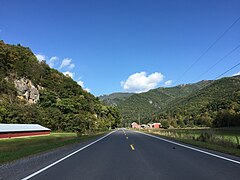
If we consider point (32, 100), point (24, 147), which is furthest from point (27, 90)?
point (24, 147)

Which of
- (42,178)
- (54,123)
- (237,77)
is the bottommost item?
(42,178)

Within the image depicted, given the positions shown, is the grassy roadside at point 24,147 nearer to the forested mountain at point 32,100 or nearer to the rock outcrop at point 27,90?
the forested mountain at point 32,100

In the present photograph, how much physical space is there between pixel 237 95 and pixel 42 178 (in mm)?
98472

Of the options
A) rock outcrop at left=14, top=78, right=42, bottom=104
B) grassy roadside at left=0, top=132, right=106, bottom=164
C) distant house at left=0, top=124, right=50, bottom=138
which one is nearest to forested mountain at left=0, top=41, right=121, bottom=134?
rock outcrop at left=14, top=78, right=42, bottom=104

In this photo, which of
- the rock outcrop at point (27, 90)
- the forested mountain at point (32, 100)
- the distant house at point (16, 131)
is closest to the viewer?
the distant house at point (16, 131)

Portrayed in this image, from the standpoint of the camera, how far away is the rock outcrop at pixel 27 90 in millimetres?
81037

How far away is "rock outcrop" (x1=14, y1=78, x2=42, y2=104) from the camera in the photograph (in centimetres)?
8104

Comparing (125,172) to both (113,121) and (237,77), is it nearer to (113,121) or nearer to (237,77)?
(237,77)

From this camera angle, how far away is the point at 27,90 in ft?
278

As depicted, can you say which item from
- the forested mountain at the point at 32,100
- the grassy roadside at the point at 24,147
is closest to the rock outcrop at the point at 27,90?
the forested mountain at the point at 32,100

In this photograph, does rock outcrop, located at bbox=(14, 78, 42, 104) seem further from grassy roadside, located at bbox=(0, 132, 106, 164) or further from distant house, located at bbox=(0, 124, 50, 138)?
grassy roadside, located at bbox=(0, 132, 106, 164)

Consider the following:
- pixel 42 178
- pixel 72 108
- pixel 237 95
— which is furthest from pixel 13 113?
pixel 237 95

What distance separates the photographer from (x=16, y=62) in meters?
88.9

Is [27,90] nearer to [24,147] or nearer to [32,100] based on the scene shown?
[32,100]
